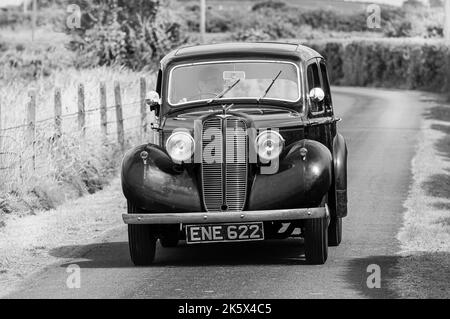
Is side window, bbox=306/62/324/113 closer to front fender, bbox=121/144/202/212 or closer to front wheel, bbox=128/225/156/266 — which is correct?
front fender, bbox=121/144/202/212

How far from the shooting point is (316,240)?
10.9m

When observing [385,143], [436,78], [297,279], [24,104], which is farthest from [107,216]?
[436,78]

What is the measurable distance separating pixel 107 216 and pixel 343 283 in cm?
599

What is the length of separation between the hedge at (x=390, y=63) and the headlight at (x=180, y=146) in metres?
35.4

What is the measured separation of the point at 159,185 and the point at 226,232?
2.61 feet

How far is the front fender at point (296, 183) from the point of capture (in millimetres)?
10875

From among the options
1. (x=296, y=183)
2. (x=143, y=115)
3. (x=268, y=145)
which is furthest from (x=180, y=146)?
(x=143, y=115)

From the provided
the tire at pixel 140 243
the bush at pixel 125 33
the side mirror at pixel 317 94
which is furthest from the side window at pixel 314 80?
the bush at pixel 125 33

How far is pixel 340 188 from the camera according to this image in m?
11.9

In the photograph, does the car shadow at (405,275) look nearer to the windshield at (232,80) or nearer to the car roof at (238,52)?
the windshield at (232,80)

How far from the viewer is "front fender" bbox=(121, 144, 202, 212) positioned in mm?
11062

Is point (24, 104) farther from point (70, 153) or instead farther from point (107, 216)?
point (107, 216)

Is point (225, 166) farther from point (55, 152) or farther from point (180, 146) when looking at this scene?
point (55, 152)

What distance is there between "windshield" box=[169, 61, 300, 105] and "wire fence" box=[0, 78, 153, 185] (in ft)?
14.1
